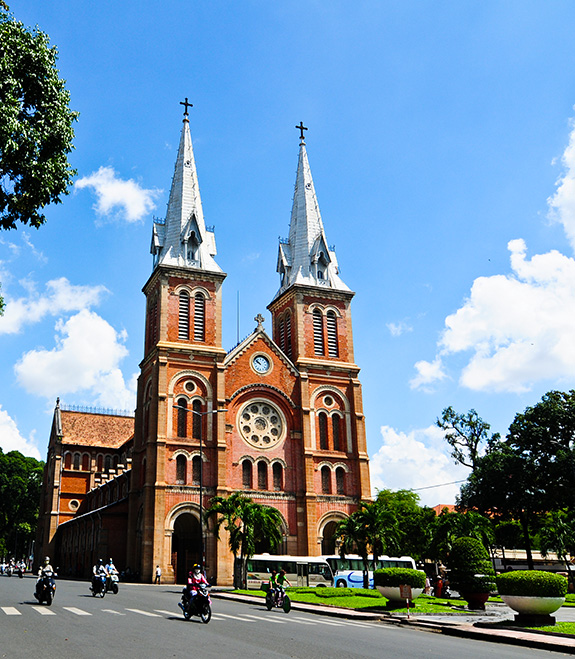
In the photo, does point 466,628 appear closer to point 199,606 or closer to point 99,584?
point 199,606

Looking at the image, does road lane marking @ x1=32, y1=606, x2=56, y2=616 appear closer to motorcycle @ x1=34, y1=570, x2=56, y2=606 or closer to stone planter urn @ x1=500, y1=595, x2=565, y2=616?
motorcycle @ x1=34, y1=570, x2=56, y2=606

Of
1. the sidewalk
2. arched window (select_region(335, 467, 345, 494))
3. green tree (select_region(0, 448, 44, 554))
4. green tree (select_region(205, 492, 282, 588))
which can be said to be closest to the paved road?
the sidewalk

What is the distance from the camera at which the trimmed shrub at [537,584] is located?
20266 millimetres

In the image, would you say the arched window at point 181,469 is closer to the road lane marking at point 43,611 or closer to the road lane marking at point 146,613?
the road lane marking at point 146,613

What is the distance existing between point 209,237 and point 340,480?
76.6 ft

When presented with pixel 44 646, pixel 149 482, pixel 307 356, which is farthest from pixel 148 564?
pixel 44 646

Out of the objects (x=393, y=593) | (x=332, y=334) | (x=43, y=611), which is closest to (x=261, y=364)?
(x=332, y=334)

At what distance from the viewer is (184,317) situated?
54.6 meters

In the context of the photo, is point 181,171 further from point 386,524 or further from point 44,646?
point 44,646

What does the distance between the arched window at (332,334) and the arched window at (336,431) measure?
5.48 meters

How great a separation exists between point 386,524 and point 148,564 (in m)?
16.9

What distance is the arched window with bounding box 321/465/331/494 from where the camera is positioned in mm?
53138

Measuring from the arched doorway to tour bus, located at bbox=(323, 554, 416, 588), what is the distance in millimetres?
5406

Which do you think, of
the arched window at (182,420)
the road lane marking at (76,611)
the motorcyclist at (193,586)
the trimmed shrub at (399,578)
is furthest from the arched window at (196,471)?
the motorcyclist at (193,586)
